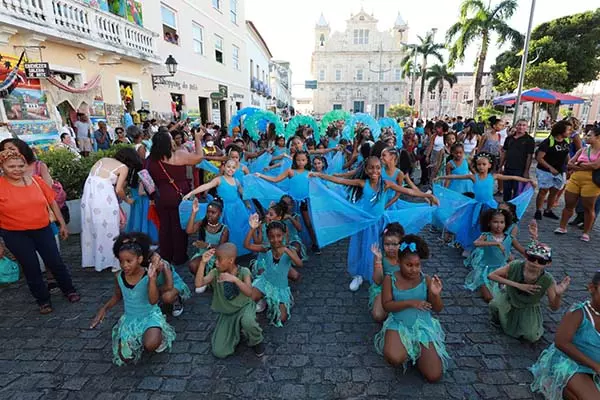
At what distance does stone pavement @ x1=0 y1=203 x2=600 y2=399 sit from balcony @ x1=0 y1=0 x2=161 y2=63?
6.66m

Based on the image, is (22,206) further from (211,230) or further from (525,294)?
(525,294)

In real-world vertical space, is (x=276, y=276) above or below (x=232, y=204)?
below

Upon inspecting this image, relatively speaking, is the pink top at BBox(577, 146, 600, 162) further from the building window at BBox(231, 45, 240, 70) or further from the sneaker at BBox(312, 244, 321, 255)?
the building window at BBox(231, 45, 240, 70)

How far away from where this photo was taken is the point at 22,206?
10.9 ft

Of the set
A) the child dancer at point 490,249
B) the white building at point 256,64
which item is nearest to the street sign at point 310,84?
the white building at point 256,64

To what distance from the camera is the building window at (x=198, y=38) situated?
52.2ft

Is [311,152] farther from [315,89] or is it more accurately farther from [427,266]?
[315,89]

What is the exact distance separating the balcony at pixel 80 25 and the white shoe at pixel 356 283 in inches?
347

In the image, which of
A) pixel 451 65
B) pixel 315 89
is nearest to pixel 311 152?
pixel 451 65

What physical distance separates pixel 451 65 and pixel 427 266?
20738 millimetres

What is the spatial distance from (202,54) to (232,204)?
1474 cm

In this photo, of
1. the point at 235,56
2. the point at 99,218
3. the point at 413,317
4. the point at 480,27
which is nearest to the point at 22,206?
the point at 99,218

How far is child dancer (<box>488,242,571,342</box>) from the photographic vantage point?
2.76m

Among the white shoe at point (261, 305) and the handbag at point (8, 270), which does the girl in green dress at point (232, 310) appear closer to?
the white shoe at point (261, 305)
